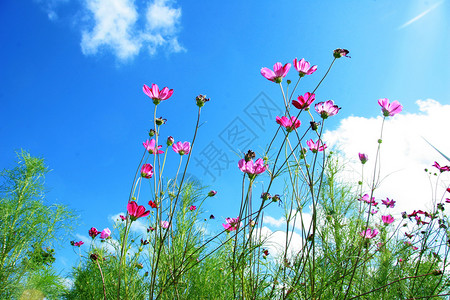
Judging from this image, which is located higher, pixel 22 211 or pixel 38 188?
pixel 38 188

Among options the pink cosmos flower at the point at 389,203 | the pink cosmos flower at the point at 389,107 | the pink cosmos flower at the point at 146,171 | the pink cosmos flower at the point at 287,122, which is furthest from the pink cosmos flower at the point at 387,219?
the pink cosmos flower at the point at 146,171

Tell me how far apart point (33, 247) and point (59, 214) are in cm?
24

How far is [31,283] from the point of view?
1.77 metres

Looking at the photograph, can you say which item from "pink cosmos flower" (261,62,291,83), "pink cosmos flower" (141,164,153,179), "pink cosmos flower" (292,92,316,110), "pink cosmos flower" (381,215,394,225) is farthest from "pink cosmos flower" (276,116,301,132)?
"pink cosmos flower" (381,215,394,225)

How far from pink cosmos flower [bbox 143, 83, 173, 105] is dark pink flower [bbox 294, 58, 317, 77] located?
54 centimetres

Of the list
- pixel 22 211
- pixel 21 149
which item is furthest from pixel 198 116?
pixel 21 149

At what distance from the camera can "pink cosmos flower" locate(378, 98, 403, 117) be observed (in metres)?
1.50

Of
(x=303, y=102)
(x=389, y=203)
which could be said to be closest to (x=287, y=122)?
(x=303, y=102)

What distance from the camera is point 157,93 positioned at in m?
1.26

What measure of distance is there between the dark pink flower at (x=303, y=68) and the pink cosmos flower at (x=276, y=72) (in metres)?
0.03

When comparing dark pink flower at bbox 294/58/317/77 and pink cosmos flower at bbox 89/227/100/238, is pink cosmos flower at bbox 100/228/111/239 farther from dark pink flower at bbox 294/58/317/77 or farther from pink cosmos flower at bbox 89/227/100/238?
dark pink flower at bbox 294/58/317/77

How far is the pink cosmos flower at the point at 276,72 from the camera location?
1.29 m

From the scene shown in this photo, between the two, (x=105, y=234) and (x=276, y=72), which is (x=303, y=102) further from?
(x=105, y=234)

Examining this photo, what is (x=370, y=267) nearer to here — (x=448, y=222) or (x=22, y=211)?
(x=448, y=222)
